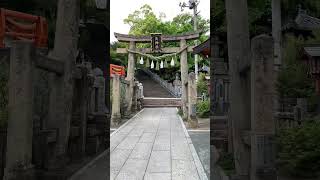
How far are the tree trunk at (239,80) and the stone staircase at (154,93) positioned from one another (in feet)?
80.2

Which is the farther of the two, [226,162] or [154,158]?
[154,158]

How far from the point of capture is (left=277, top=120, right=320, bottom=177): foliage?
16.1 feet

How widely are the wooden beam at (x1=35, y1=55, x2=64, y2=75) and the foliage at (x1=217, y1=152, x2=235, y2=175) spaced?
227 centimetres

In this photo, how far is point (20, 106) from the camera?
3.32 m

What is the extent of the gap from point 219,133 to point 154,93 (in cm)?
2838

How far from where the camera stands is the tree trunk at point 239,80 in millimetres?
3734

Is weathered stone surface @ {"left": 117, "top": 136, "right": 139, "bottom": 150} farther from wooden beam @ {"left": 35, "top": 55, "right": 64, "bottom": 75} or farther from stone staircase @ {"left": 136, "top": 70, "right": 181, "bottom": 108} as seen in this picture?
stone staircase @ {"left": 136, "top": 70, "right": 181, "bottom": 108}

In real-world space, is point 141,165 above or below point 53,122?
below

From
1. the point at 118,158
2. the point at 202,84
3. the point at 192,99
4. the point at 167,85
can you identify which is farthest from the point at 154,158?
the point at 167,85

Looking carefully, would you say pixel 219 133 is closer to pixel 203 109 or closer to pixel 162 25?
A: pixel 162 25

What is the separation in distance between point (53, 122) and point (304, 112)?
4.42 metres

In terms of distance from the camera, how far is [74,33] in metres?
4.20

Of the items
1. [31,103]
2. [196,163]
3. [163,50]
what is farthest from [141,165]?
[163,50]

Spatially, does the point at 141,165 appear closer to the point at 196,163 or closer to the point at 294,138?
the point at 196,163
